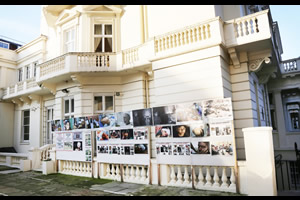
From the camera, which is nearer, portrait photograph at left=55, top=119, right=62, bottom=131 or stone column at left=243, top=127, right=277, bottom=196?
stone column at left=243, top=127, right=277, bottom=196

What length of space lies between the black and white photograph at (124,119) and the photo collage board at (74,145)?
145 cm

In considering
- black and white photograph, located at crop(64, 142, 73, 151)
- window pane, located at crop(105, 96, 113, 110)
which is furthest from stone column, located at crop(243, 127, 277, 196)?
window pane, located at crop(105, 96, 113, 110)

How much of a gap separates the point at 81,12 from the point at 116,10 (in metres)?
1.77

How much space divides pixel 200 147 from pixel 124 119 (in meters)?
2.71

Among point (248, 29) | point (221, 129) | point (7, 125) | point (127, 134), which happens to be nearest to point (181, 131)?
point (221, 129)

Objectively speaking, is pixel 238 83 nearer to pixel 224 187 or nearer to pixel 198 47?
pixel 198 47

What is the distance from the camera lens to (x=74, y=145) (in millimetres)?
8547

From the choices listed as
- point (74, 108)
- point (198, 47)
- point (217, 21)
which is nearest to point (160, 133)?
point (198, 47)

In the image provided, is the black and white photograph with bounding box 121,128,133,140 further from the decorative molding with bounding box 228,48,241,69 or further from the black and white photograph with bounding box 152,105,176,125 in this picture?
the decorative molding with bounding box 228,48,241,69

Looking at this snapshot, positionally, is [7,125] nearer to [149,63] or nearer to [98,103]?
[98,103]

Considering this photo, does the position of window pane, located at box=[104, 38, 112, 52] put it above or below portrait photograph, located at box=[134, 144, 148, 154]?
above

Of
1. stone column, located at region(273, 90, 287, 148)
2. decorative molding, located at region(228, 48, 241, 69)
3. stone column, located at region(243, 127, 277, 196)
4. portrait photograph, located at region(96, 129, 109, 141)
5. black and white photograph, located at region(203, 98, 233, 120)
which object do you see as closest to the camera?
stone column, located at region(243, 127, 277, 196)

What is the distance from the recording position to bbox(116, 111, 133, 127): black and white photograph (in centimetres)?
720

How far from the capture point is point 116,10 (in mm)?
10922
